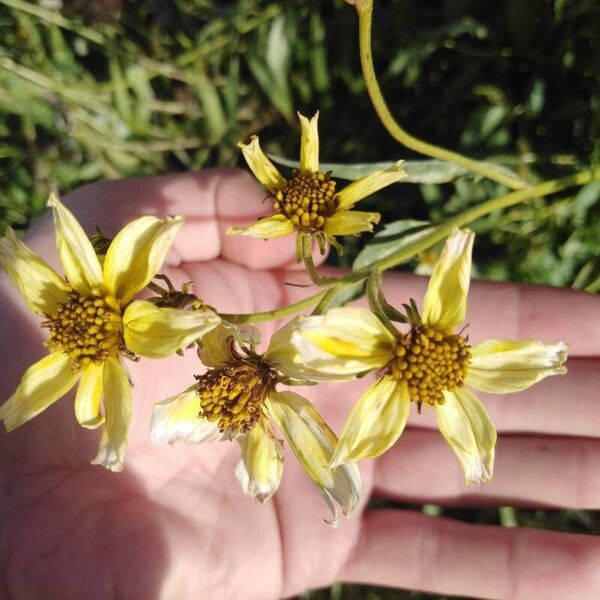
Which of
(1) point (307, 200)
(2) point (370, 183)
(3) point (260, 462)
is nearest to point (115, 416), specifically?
(3) point (260, 462)

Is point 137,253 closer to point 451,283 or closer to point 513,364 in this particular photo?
point 451,283

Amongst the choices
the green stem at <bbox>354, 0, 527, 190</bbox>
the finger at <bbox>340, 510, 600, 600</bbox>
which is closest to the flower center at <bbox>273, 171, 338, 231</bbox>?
the green stem at <bbox>354, 0, 527, 190</bbox>

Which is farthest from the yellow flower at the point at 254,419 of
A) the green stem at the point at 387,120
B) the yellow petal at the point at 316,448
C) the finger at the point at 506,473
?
the finger at the point at 506,473

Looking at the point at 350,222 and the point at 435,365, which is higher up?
the point at 350,222

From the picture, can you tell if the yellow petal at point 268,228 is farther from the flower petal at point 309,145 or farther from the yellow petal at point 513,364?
the yellow petal at point 513,364

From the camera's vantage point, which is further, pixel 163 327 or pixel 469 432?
pixel 469 432

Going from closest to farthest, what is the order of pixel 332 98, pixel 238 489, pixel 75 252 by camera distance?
pixel 75 252 < pixel 238 489 < pixel 332 98
